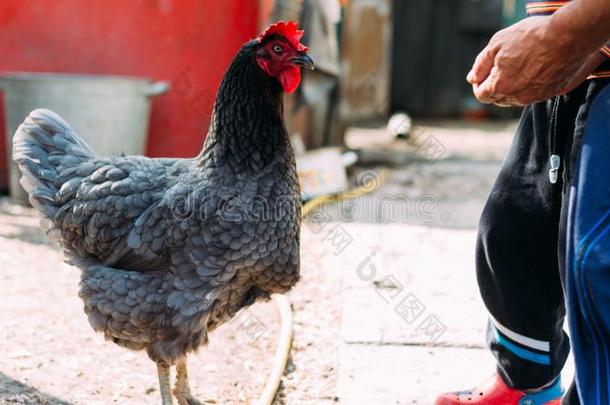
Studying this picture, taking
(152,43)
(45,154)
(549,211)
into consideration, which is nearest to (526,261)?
(549,211)

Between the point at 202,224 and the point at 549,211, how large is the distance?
1.10m

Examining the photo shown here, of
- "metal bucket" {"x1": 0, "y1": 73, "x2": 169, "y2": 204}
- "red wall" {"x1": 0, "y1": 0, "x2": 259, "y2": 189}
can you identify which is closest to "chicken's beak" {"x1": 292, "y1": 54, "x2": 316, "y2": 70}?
"metal bucket" {"x1": 0, "y1": 73, "x2": 169, "y2": 204}

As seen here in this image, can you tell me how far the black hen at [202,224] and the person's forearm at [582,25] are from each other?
45.0 inches

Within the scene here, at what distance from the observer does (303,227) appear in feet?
17.0

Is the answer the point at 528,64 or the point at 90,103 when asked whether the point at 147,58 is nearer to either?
the point at 90,103

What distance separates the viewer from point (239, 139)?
8.31 ft

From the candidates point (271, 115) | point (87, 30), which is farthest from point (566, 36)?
point (87, 30)

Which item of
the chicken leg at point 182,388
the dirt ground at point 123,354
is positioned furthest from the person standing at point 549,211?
the chicken leg at point 182,388

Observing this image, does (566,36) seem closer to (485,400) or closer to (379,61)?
(485,400)

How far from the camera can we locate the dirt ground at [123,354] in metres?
2.90

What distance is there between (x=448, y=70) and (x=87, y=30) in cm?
835

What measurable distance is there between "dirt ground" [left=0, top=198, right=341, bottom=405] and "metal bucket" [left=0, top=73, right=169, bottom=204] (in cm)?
155

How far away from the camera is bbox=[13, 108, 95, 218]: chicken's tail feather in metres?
2.79

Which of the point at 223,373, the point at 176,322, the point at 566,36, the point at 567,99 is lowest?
the point at 223,373
